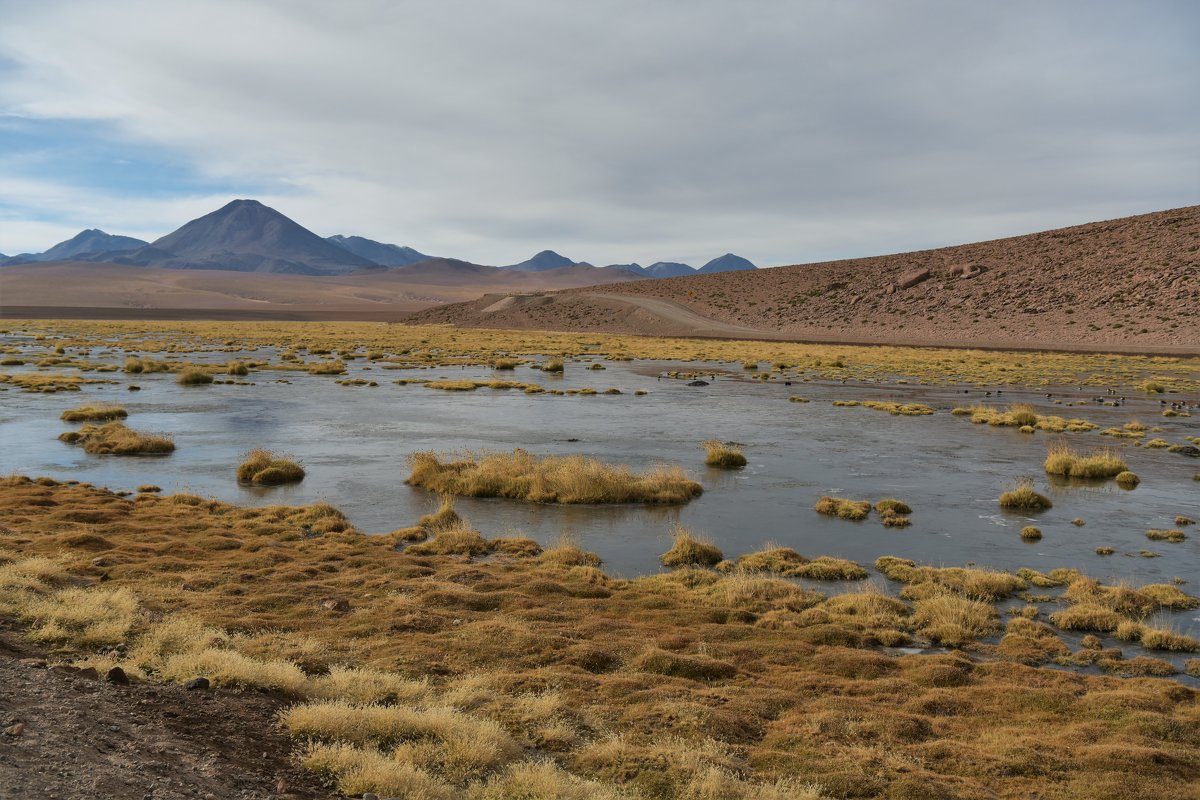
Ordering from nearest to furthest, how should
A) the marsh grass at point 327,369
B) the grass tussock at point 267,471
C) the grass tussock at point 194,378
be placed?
the grass tussock at point 267,471 → the grass tussock at point 194,378 → the marsh grass at point 327,369

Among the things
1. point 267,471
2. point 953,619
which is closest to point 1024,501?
point 953,619

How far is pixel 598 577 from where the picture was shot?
1413 centimetres

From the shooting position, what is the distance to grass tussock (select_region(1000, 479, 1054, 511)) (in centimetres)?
1962

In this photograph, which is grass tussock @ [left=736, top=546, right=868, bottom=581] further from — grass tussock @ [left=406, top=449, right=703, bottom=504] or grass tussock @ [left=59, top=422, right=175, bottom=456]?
grass tussock @ [left=59, top=422, right=175, bottom=456]

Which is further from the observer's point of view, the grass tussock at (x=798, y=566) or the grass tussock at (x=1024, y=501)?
the grass tussock at (x=1024, y=501)

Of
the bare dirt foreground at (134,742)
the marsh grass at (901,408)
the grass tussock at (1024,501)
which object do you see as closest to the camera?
the bare dirt foreground at (134,742)

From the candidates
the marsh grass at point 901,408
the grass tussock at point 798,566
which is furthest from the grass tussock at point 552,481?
the marsh grass at point 901,408

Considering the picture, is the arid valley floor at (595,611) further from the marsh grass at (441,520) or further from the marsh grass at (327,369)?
the marsh grass at (327,369)

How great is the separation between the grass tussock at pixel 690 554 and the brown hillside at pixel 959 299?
7552 centimetres

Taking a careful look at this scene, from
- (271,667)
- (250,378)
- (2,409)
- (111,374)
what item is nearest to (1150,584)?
(271,667)

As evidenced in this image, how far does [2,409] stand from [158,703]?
31653 millimetres

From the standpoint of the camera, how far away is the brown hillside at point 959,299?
281 feet

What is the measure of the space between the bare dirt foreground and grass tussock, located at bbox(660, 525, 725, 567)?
8.18 metres

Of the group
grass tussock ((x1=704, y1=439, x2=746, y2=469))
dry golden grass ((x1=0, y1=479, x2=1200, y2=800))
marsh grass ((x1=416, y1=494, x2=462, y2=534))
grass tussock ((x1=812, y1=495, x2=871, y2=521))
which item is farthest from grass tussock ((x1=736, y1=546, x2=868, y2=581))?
grass tussock ((x1=704, y1=439, x2=746, y2=469))
